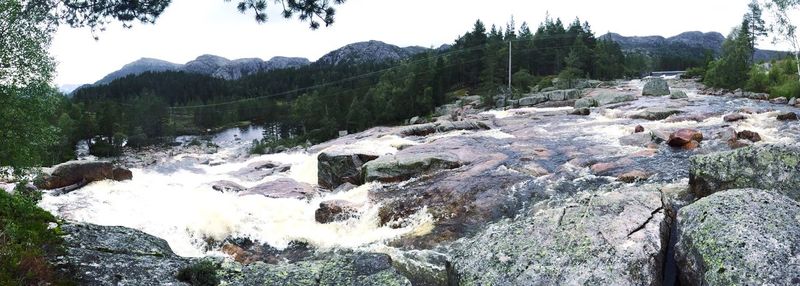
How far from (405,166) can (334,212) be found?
4734 millimetres

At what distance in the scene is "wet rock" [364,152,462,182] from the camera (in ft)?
64.2

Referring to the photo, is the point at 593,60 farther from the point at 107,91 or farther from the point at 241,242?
the point at 107,91

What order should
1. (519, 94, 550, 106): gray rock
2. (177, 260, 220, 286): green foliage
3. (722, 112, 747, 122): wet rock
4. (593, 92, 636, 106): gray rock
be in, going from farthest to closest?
(519, 94, 550, 106): gray rock → (593, 92, 636, 106): gray rock → (722, 112, 747, 122): wet rock → (177, 260, 220, 286): green foliage

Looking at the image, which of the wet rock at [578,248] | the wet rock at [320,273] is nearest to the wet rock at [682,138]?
the wet rock at [578,248]

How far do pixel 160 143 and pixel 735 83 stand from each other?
109 meters

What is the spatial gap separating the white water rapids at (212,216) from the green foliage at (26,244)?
7.40 meters

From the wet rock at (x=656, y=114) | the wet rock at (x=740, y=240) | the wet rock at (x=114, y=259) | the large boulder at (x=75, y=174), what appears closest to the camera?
the wet rock at (x=114, y=259)

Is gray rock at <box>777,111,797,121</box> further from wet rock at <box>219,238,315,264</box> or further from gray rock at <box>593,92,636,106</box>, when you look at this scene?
wet rock at <box>219,238,315,264</box>

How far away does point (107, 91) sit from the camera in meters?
179

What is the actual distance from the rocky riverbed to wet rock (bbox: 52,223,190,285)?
3 centimetres

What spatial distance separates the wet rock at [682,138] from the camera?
20.5 metres

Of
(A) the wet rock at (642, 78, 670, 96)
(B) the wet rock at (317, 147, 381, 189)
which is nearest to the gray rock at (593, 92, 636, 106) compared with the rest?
(A) the wet rock at (642, 78, 670, 96)

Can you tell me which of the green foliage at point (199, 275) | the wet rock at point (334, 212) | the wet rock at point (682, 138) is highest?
the green foliage at point (199, 275)

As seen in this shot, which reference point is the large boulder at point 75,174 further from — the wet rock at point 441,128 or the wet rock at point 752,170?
the wet rock at point 752,170
